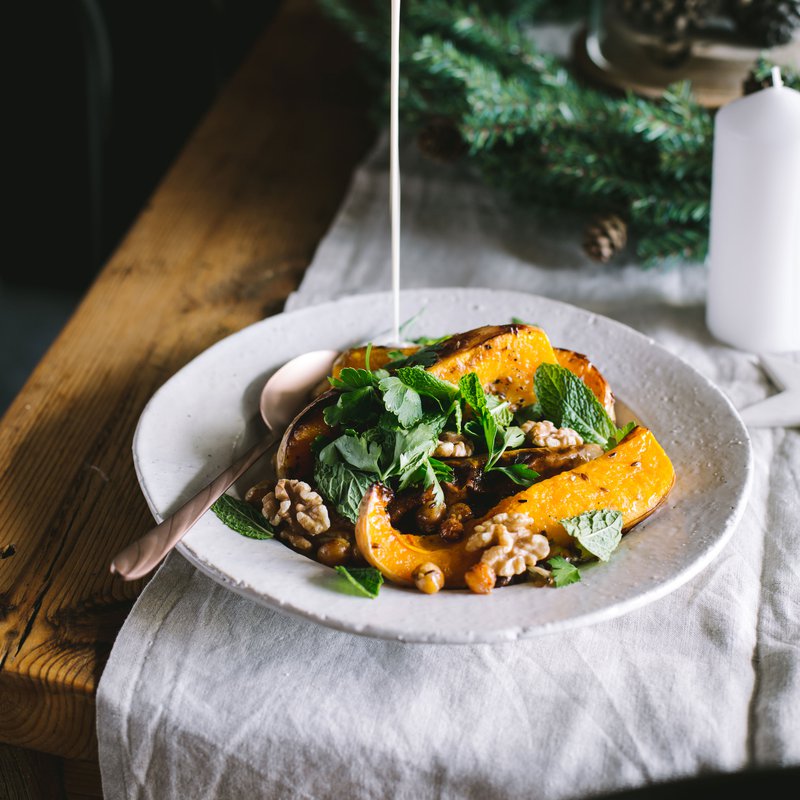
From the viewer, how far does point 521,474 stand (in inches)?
35.8

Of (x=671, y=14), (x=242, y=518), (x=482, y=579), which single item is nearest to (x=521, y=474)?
(x=482, y=579)

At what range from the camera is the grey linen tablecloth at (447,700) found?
78 cm

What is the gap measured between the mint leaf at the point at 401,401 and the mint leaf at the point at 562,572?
0.18 meters

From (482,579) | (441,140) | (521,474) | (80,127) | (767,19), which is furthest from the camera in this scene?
(80,127)

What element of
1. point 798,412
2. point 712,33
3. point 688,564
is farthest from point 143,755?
point 712,33

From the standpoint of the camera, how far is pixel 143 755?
2.69 feet

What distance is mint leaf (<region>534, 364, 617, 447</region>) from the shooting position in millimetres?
963

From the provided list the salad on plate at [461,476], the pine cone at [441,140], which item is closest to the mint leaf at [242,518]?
the salad on plate at [461,476]

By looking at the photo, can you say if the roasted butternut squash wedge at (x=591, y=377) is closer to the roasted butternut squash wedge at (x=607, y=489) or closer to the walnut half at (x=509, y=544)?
the roasted butternut squash wedge at (x=607, y=489)

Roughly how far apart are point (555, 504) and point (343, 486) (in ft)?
0.62

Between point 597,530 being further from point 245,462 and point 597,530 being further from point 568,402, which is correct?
point 245,462

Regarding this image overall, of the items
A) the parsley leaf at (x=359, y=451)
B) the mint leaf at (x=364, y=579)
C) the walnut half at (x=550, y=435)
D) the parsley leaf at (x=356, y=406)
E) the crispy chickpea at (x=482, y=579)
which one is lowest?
the mint leaf at (x=364, y=579)

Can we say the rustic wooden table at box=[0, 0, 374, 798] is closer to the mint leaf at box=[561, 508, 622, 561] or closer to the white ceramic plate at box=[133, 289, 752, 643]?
the white ceramic plate at box=[133, 289, 752, 643]

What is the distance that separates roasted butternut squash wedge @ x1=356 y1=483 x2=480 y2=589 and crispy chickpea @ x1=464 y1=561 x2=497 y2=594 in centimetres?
3
